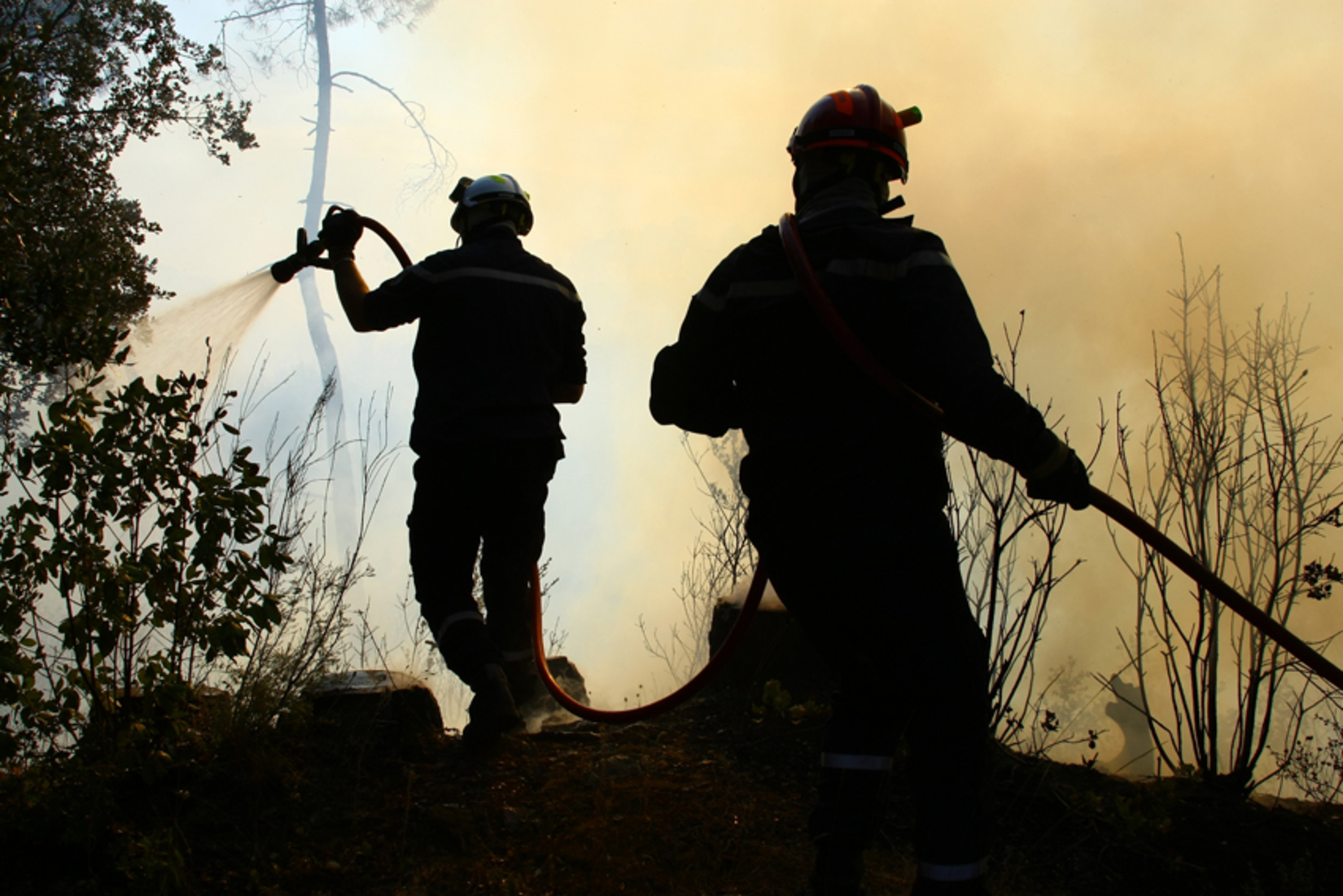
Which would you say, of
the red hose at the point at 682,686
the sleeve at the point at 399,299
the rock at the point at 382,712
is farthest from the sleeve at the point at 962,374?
the rock at the point at 382,712

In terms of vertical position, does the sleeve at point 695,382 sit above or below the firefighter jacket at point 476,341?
below

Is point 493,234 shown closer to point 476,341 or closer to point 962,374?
point 476,341

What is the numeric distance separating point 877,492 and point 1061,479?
0.47 metres

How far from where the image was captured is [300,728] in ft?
10.8

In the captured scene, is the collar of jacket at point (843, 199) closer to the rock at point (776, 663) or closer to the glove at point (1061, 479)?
the glove at point (1061, 479)

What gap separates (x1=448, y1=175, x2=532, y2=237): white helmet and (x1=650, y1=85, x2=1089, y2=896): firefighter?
1.85 metres

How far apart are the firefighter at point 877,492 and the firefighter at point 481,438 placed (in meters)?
1.43

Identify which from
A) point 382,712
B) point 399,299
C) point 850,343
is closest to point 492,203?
point 399,299

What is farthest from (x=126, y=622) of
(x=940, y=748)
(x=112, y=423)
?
(x=940, y=748)

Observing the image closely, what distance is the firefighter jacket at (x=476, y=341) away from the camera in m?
3.48

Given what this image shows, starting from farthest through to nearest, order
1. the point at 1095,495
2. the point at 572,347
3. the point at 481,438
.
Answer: the point at 572,347
the point at 481,438
the point at 1095,495

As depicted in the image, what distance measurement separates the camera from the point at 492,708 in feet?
10.7

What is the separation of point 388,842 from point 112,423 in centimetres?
153

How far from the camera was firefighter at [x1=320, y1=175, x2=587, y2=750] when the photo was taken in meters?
3.39
